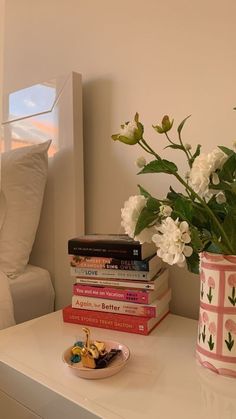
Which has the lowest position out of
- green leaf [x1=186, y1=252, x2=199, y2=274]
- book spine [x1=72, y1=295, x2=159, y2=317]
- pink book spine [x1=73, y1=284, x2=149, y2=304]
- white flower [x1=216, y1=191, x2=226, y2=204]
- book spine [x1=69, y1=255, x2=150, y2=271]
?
book spine [x1=72, y1=295, x2=159, y2=317]

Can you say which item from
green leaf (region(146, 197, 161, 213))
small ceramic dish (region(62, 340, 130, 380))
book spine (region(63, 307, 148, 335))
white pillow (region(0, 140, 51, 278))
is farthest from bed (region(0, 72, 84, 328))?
green leaf (region(146, 197, 161, 213))

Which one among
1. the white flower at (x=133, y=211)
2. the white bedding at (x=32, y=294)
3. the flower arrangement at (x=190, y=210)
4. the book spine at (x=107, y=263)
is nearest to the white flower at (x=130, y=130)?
the flower arrangement at (x=190, y=210)

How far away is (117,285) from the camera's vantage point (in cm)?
87

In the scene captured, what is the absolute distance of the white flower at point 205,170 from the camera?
0.60 m

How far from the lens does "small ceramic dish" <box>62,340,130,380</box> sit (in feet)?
2.10

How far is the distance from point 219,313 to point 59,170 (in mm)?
720

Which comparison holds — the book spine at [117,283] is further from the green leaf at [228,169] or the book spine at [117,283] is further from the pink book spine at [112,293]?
the green leaf at [228,169]

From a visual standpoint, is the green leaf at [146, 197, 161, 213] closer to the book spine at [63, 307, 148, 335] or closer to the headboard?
the book spine at [63, 307, 148, 335]

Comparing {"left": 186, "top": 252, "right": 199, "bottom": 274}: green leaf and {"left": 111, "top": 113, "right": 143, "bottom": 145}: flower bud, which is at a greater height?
{"left": 111, "top": 113, "right": 143, "bottom": 145}: flower bud

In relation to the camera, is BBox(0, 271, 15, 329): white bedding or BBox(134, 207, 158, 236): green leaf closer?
BBox(134, 207, 158, 236): green leaf

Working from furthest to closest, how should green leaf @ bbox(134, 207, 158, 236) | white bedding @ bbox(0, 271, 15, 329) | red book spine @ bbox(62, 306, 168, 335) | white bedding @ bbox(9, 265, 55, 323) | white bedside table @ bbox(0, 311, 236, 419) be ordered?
white bedding @ bbox(9, 265, 55, 323) < white bedding @ bbox(0, 271, 15, 329) < red book spine @ bbox(62, 306, 168, 335) < green leaf @ bbox(134, 207, 158, 236) < white bedside table @ bbox(0, 311, 236, 419)

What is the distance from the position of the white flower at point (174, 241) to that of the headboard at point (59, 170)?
0.57 m

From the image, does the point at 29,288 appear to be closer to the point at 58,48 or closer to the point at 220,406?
the point at 220,406

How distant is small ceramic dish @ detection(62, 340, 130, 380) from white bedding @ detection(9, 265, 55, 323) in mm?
423
